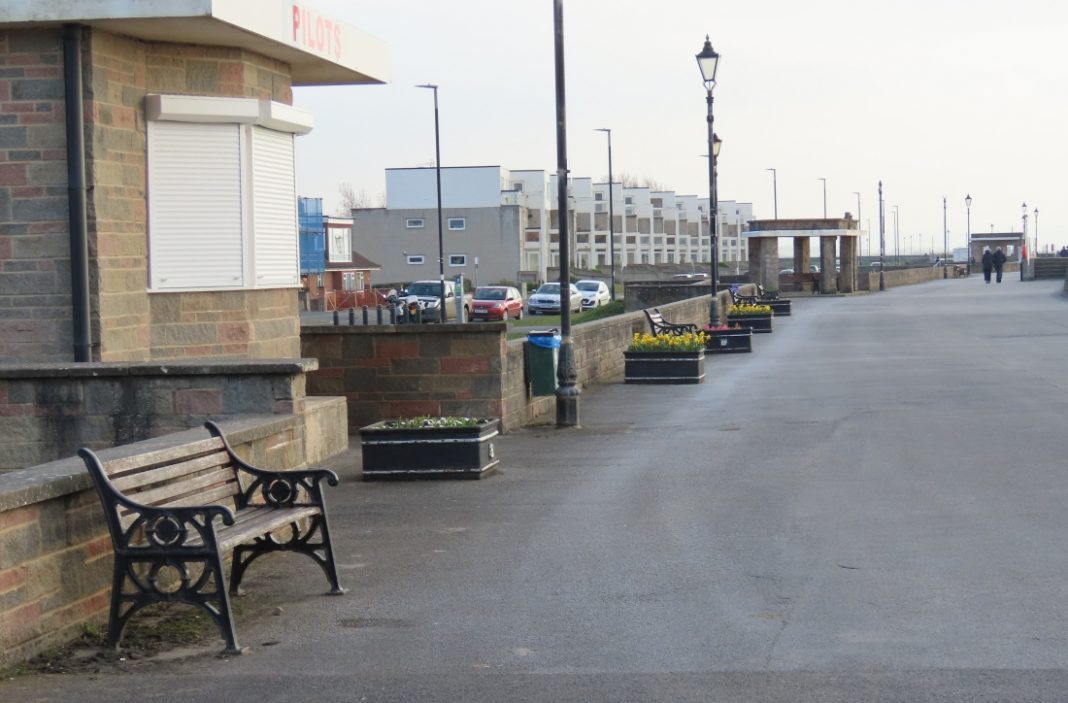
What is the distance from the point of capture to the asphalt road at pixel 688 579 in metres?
6.24

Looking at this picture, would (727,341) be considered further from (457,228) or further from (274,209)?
(457,228)

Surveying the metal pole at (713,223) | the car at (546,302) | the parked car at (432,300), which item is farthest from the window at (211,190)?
the car at (546,302)

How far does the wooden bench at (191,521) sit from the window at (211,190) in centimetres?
587

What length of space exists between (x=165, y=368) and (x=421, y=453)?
7.76 feet

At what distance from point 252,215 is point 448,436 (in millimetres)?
3814

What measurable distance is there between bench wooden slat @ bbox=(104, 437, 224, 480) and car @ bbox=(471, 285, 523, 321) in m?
49.7

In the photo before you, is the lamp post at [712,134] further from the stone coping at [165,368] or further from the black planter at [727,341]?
the stone coping at [165,368]

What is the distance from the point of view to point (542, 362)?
16891 mm

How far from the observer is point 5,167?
13305mm

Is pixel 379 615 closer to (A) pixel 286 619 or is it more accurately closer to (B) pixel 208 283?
(A) pixel 286 619

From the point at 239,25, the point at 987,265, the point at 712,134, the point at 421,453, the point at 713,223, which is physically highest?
the point at 712,134

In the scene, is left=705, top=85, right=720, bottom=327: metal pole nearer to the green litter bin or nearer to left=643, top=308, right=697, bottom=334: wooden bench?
left=643, top=308, right=697, bottom=334: wooden bench

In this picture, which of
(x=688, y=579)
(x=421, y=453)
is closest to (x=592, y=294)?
(x=421, y=453)

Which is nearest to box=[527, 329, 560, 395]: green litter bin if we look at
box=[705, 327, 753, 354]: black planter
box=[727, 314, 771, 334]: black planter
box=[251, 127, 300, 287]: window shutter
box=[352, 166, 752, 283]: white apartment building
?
box=[251, 127, 300, 287]: window shutter
